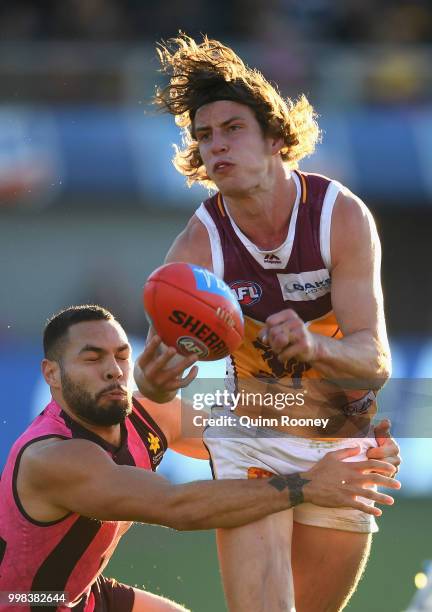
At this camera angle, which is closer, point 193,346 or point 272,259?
point 193,346

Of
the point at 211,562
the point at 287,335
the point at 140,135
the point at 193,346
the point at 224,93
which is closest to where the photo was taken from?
the point at 287,335

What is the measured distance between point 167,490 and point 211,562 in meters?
3.70

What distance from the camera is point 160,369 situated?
17.8 ft

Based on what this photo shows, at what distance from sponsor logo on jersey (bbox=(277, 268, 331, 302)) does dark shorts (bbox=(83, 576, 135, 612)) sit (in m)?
1.84

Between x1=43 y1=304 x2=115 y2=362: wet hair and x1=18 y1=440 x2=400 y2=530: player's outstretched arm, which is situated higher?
x1=43 y1=304 x2=115 y2=362: wet hair

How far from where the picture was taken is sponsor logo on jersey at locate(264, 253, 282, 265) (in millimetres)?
5516

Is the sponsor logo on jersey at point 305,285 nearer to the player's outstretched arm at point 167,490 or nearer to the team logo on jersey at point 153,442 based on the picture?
the player's outstretched arm at point 167,490

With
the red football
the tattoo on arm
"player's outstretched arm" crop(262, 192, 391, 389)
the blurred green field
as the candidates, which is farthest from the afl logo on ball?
the blurred green field

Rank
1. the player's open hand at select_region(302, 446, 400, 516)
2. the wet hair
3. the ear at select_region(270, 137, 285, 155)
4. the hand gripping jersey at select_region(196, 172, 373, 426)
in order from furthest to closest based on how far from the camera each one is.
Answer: the wet hair
the ear at select_region(270, 137, 285, 155)
the hand gripping jersey at select_region(196, 172, 373, 426)
the player's open hand at select_region(302, 446, 400, 516)

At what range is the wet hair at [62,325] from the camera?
585 centimetres

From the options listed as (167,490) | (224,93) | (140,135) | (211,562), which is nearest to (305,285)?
(224,93)

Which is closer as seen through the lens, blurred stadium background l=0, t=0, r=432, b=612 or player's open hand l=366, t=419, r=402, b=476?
player's open hand l=366, t=419, r=402, b=476

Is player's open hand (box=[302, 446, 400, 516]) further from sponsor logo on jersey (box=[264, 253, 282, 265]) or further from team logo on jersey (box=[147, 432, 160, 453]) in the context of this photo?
team logo on jersey (box=[147, 432, 160, 453])

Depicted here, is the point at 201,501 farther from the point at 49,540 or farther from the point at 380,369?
the point at 380,369
